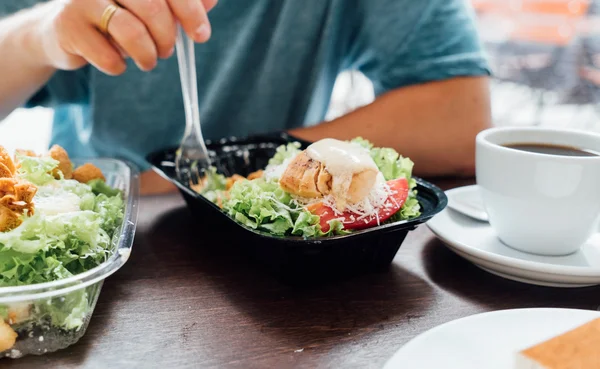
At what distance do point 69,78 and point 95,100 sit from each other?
9 centimetres

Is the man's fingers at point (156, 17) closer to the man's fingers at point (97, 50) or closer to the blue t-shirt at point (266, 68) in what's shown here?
the man's fingers at point (97, 50)

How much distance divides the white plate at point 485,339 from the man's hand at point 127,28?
0.62 meters

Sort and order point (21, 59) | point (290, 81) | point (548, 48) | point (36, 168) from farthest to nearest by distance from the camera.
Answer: point (548, 48) → point (290, 81) → point (21, 59) → point (36, 168)

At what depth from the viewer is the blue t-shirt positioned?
1.29 m

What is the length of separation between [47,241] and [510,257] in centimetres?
52

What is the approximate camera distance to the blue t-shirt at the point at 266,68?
129cm

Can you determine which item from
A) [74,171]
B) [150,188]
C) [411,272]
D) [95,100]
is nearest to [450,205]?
Answer: [411,272]

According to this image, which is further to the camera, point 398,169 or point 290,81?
point 290,81

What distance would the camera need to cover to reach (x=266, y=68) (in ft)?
4.59

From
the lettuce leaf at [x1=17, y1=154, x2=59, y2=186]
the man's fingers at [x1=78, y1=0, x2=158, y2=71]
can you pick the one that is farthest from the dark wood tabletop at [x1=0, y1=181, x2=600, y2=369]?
the man's fingers at [x1=78, y1=0, x2=158, y2=71]

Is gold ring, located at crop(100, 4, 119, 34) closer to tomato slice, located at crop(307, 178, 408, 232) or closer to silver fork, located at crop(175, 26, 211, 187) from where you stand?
silver fork, located at crop(175, 26, 211, 187)

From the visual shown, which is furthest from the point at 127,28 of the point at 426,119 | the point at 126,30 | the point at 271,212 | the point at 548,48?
the point at 548,48

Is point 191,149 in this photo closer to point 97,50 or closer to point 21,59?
point 97,50

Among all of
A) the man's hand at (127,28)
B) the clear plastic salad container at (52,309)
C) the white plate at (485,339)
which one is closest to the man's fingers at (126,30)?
the man's hand at (127,28)
